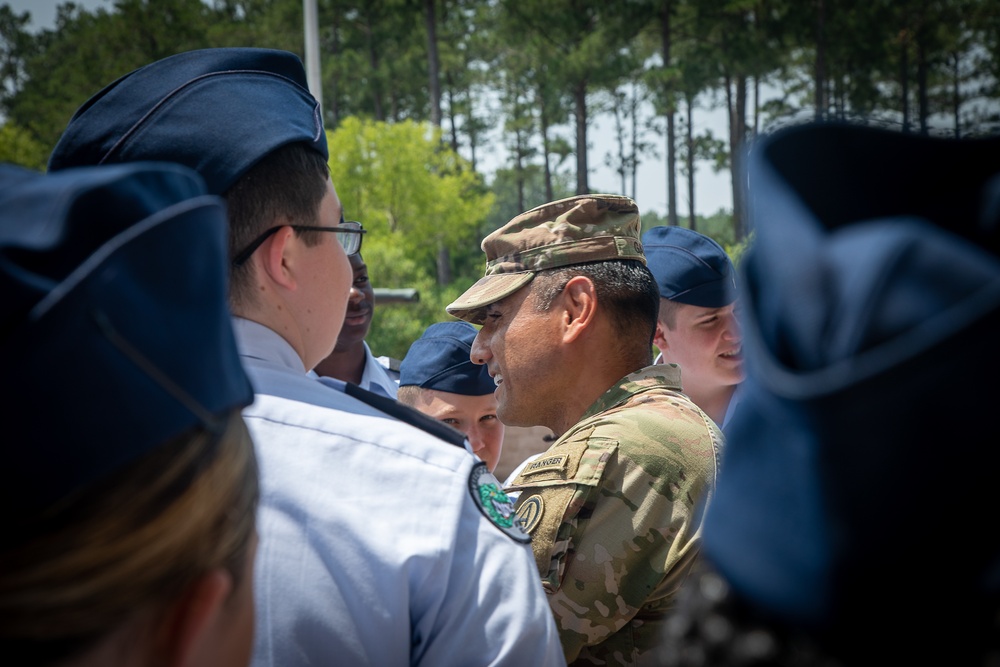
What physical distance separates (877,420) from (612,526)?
1548mm

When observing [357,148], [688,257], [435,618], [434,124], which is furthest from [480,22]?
[435,618]

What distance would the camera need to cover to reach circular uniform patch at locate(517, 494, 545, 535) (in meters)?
2.16

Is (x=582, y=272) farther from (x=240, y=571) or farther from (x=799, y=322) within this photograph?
(x=799, y=322)

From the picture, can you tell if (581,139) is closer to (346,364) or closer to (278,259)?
(346,364)

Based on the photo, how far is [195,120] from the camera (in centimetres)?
167

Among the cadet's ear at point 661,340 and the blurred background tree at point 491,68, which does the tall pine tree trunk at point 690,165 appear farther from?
the cadet's ear at point 661,340

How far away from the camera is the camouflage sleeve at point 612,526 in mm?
2109

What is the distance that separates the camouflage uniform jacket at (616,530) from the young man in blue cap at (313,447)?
57cm

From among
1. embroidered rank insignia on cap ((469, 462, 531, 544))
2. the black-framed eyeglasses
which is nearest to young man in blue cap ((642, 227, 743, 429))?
the black-framed eyeglasses

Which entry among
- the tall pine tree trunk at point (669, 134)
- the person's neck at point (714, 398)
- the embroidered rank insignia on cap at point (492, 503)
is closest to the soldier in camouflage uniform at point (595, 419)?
the embroidered rank insignia on cap at point (492, 503)

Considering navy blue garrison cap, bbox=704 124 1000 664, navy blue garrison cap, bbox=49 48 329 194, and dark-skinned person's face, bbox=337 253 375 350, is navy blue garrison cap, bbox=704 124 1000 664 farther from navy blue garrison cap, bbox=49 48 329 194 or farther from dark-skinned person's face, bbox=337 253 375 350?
dark-skinned person's face, bbox=337 253 375 350

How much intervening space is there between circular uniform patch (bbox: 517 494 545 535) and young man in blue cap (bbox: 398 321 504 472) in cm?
166

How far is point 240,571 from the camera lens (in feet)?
3.22

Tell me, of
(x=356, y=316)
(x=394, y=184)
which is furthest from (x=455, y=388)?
(x=394, y=184)
